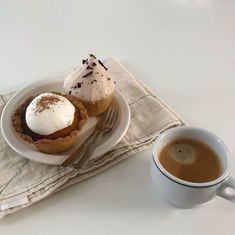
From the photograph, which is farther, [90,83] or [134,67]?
[134,67]

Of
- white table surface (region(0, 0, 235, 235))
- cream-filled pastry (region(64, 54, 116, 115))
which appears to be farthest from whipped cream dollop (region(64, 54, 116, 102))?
white table surface (region(0, 0, 235, 235))

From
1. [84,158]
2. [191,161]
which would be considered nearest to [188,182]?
[191,161]

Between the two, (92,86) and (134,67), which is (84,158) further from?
(134,67)

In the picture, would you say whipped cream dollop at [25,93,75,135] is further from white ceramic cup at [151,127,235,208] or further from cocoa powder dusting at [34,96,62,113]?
white ceramic cup at [151,127,235,208]

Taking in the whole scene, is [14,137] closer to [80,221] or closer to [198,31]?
[80,221]

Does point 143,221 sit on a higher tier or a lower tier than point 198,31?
lower

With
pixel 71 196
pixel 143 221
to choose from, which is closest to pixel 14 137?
pixel 71 196
